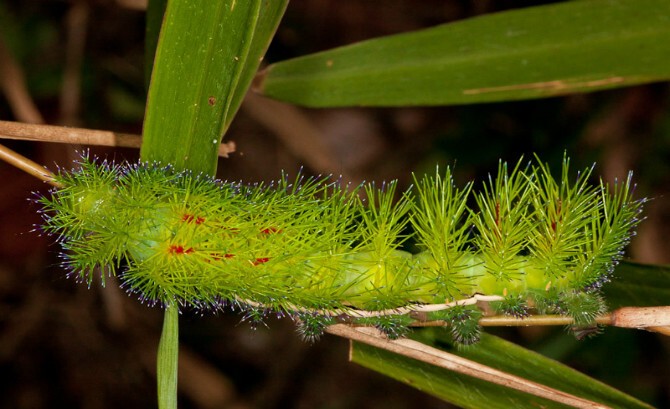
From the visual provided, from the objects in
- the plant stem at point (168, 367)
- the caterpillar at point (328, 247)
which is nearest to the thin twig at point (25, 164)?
the caterpillar at point (328, 247)

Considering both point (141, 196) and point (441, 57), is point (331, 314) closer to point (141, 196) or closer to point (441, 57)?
point (141, 196)

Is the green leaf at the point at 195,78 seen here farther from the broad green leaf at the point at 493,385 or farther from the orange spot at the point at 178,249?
the broad green leaf at the point at 493,385

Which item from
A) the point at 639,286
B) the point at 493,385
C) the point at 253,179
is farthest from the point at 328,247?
the point at 253,179

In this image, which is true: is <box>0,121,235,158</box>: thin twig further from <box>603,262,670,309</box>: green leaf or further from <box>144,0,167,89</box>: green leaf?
<box>603,262,670,309</box>: green leaf

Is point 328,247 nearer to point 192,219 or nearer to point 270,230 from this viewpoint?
point 270,230

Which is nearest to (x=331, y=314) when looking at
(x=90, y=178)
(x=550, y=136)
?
(x=90, y=178)

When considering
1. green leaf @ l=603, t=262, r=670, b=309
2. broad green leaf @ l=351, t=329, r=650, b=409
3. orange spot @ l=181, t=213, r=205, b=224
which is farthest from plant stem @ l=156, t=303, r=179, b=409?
green leaf @ l=603, t=262, r=670, b=309

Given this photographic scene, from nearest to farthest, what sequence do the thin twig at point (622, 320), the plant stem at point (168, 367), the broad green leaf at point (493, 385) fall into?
the thin twig at point (622, 320) < the plant stem at point (168, 367) < the broad green leaf at point (493, 385)
